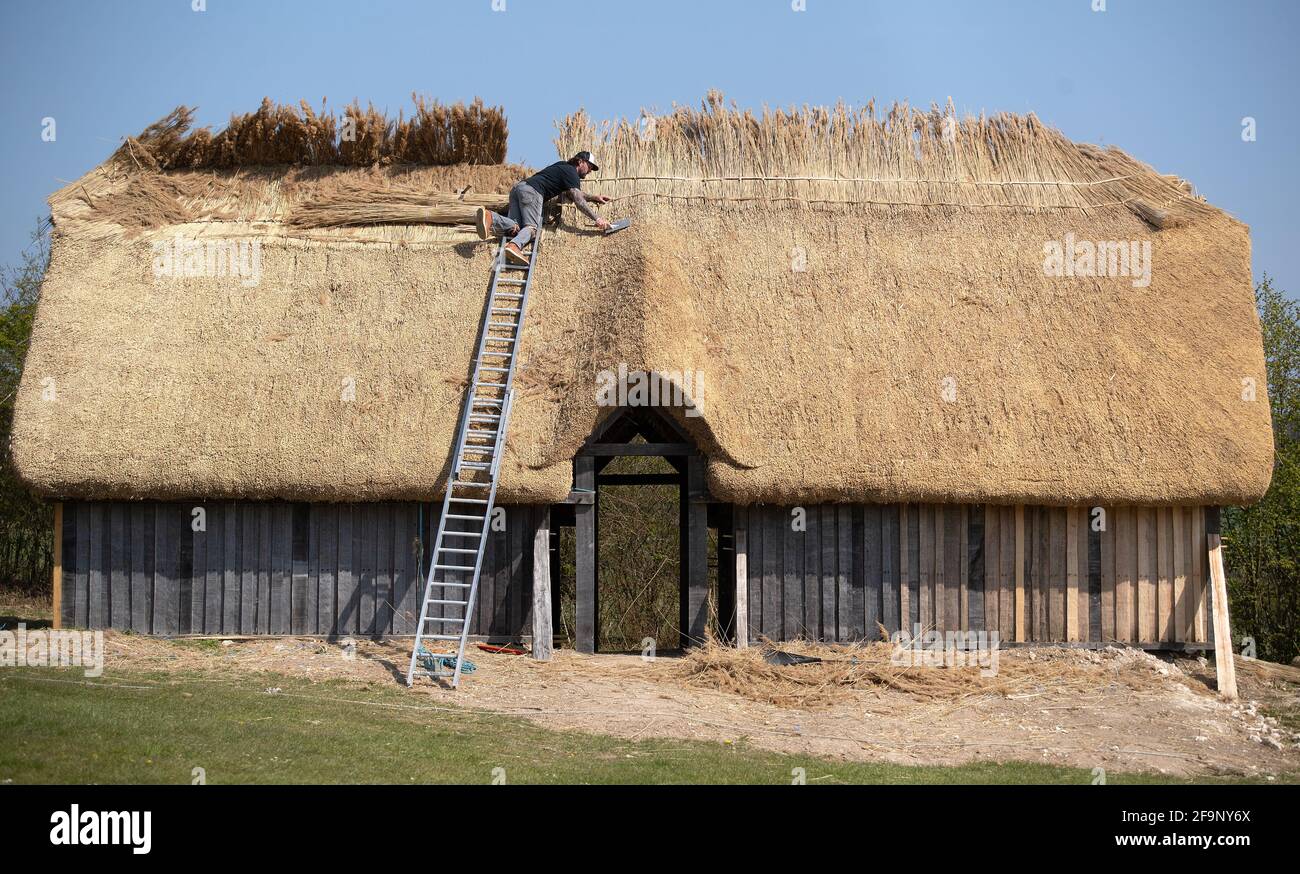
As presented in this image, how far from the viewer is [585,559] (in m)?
12.8

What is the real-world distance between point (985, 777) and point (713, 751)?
2.12m

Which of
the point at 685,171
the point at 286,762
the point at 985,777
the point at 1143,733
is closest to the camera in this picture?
the point at 286,762

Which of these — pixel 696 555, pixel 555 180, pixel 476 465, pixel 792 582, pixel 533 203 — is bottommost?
pixel 792 582

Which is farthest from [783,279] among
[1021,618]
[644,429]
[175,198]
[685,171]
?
[175,198]

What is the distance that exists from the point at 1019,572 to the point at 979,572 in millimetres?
464

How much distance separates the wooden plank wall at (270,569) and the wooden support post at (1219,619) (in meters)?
7.73

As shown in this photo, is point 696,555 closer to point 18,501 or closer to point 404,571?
point 404,571

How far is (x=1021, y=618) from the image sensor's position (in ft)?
42.2

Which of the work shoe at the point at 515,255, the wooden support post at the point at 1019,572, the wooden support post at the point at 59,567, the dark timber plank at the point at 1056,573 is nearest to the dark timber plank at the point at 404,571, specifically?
the wooden support post at the point at 59,567

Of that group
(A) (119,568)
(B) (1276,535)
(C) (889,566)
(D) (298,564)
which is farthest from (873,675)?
(B) (1276,535)

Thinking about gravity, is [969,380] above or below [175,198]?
below

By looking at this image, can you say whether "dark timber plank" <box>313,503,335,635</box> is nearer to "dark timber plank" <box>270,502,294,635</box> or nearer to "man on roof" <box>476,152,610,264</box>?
"dark timber plank" <box>270,502,294,635</box>

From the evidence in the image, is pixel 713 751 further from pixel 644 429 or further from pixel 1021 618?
pixel 644 429

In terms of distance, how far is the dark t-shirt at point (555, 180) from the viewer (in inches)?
554
